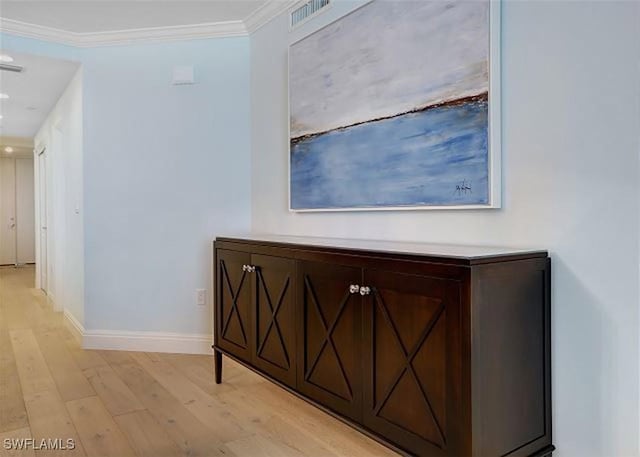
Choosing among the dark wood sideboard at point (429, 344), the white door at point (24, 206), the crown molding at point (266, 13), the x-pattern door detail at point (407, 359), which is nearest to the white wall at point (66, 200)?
the crown molding at point (266, 13)

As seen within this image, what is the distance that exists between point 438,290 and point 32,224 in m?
10.2

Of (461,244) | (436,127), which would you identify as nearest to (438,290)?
(461,244)

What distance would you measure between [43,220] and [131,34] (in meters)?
3.71

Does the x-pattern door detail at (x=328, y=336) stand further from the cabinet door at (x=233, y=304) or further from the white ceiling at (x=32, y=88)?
the white ceiling at (x=32, y=88)

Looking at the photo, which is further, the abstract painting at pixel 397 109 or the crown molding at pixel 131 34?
the crown molding at pixel 131 34

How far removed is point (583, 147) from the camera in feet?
5.06

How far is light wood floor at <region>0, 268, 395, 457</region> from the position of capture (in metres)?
2.04

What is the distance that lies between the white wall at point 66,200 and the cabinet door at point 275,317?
1.93m

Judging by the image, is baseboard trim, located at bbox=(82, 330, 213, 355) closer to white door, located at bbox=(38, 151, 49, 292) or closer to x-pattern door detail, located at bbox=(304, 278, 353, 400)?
x-pattern door detail, located at bbox=(304, 278, 353, 400)

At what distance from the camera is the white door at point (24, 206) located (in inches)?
365

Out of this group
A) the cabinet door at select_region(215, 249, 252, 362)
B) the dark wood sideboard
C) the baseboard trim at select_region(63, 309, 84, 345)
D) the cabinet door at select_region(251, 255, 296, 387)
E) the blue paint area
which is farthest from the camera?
the baseboard trim at select_region(63, 309, 84, 345)

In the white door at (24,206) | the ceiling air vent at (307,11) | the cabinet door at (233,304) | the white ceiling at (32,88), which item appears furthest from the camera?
the white door at (24,206)

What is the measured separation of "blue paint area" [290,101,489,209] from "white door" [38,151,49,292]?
14.5 ft
